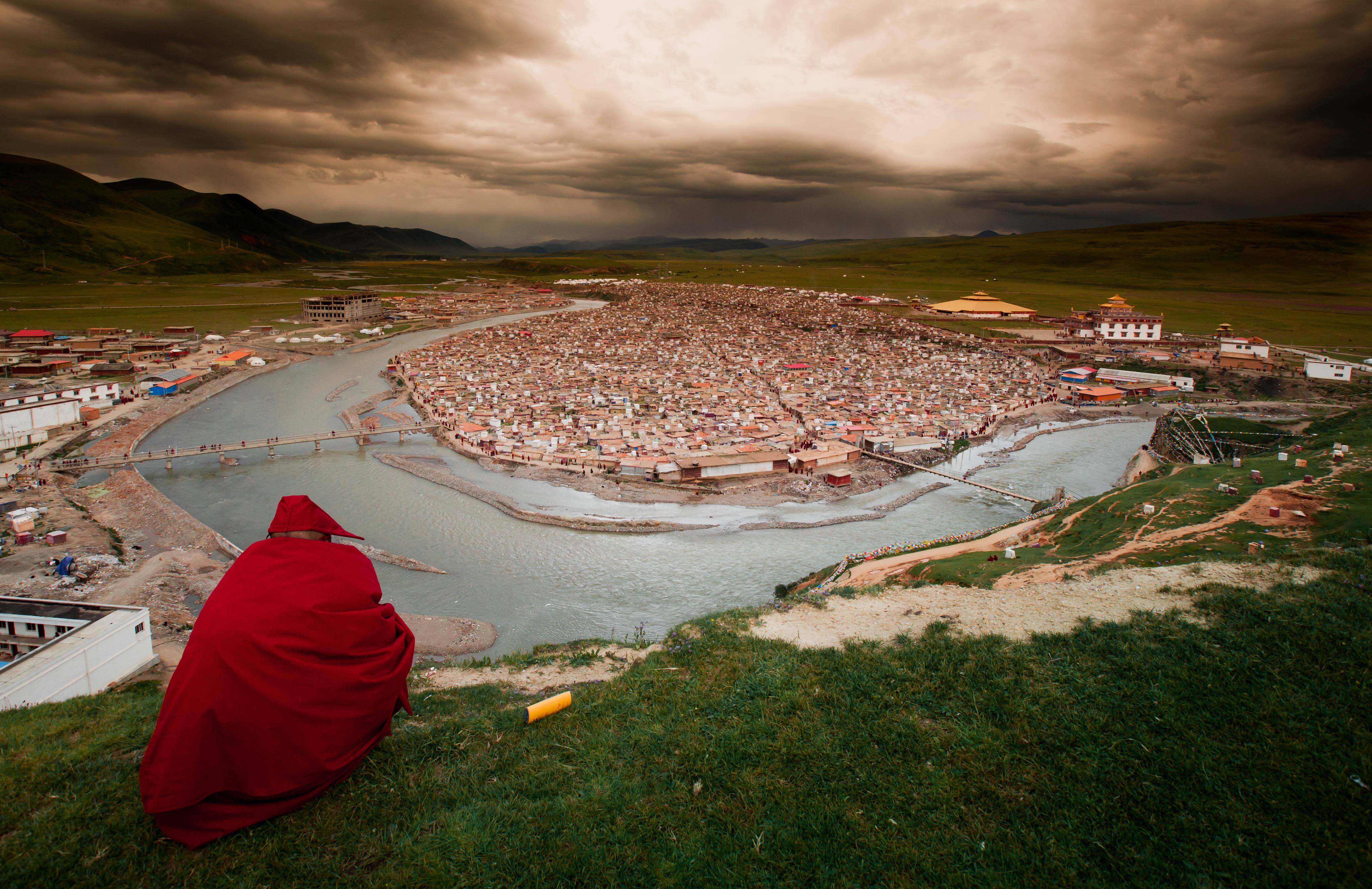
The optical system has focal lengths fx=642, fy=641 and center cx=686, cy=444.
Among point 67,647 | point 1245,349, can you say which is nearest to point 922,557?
point 67,647

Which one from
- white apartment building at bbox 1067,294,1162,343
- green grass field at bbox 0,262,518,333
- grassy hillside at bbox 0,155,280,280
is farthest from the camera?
grassy hillside at bbox 0,155,280,280

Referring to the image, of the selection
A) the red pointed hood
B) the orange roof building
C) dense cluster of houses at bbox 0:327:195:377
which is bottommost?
dense cluster of houses at bbox 0:327:195:377

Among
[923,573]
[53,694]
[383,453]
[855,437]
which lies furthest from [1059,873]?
[383,453]

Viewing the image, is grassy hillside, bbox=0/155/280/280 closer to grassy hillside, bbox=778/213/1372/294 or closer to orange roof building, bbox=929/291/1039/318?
orange roof building, bbox=929/291/1039/318

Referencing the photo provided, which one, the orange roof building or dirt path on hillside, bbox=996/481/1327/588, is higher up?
the orange roof building

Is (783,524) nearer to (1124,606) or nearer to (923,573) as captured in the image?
(923,573)

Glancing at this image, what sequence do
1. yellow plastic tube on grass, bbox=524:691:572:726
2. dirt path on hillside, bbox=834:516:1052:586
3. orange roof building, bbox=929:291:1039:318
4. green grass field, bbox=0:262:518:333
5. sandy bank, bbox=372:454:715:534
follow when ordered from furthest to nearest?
orange roof building, bbox=929:291:1039:318 < green grass field, bbox=0:262:518:333 < sandy bank, bbox=372:454:715:534 < dirt path on hillside, bbox=834:516:1052:586 < yellow plastic tube on grass, bbox=524:691:572:726

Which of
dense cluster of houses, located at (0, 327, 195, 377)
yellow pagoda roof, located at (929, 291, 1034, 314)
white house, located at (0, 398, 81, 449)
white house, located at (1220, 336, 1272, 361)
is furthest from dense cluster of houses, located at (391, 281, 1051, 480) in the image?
dense cluster of houses, located at (0, 327, 195, 377)
